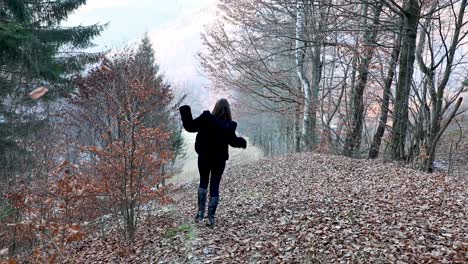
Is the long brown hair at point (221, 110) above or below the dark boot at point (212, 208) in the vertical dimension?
above

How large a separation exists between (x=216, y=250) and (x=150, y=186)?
6.87 ft

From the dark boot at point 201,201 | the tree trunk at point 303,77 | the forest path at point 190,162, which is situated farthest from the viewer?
the forest path at point 190,162

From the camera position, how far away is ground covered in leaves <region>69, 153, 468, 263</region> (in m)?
4.58

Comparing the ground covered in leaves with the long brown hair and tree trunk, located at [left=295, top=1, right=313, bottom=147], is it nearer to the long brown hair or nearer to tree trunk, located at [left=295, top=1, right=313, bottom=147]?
the long brown hair

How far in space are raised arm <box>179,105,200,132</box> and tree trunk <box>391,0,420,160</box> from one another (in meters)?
5.84

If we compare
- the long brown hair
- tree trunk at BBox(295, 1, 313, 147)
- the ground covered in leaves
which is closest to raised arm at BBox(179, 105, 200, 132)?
the long brown hair

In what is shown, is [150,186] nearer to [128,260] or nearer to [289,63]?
[128,260]

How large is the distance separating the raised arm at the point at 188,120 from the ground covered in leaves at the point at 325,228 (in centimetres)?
159

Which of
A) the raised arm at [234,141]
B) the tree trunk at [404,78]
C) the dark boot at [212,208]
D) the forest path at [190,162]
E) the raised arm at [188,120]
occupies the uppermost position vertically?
the tree trunk at [404,78]

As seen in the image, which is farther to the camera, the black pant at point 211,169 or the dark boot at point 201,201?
the dark boot at point 201,201

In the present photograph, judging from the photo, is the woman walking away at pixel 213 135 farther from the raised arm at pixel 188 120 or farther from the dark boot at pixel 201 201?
the dark boot at pixel 201 201

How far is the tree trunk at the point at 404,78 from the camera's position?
8.88 m

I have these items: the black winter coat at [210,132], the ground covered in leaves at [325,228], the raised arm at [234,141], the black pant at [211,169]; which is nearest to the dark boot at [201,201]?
the black pant at [211,169]

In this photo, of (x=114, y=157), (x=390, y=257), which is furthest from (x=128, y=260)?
(x=390, y=257)
